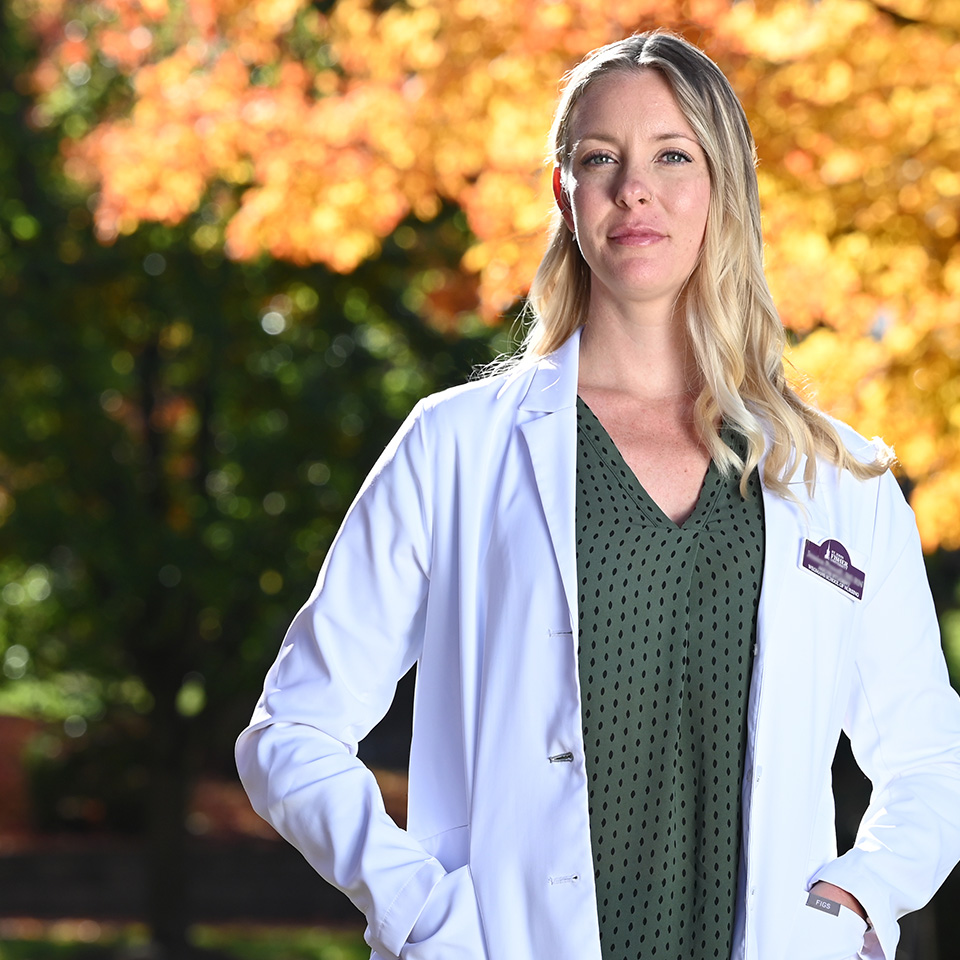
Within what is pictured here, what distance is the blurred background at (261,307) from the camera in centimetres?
507

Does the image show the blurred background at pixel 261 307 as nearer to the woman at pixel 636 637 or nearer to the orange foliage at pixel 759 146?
the orange foliage at pixel 759 146

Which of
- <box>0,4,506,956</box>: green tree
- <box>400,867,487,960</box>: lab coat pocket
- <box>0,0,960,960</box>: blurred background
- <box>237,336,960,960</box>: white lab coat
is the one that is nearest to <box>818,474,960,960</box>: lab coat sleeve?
<box>237,336,960,960</box>: white lab coat

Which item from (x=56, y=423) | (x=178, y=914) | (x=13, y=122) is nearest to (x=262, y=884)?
(x=178, y=914)

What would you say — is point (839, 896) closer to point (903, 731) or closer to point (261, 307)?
point (903, 731)

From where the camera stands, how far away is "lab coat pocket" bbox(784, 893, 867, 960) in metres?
2.38

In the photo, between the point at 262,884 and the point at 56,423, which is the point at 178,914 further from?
the point at 56,423

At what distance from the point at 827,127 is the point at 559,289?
273 centimetres

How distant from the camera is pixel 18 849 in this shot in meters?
14.0

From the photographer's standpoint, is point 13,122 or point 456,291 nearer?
point 456,291

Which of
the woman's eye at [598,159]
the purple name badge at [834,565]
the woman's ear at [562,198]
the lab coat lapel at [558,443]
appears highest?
the woman's eye at [598,159]

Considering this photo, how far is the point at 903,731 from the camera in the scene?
253cm

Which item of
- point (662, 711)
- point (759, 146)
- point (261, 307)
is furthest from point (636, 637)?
point (261, 307)

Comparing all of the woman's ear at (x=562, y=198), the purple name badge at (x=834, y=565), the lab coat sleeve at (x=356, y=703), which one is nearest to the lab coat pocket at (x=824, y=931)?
the purple name badge at (x=834, y=565)

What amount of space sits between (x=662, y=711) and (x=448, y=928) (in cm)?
48
